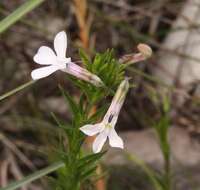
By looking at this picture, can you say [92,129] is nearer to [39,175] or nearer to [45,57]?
[45,57]

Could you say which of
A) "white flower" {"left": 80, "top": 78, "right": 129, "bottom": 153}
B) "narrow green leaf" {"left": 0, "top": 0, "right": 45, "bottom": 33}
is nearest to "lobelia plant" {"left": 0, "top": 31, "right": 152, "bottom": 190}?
"white flower" {"left": 80, "top": 78, "right": 129, "bottom": 153}

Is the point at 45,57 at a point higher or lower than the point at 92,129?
higher

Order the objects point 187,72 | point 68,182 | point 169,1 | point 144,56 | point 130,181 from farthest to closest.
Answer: point 169,1
point 187,72
point 130,181
point 68,182
point 144,56

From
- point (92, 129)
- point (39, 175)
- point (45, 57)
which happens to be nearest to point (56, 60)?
point (45, 57)

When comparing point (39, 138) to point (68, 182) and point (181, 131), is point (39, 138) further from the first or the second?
point (68, 182)

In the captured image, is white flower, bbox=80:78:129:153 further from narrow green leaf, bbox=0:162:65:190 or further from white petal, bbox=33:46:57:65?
narrow green leaf, bbox=0:162:65:190

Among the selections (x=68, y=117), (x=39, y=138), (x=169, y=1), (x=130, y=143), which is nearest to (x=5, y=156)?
(x=39, y=138)
